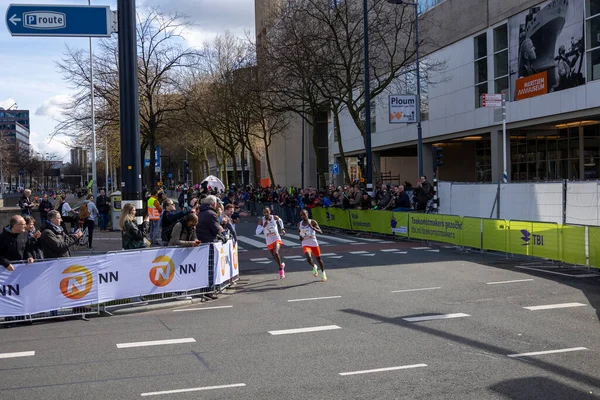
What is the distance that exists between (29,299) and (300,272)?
23.2ft

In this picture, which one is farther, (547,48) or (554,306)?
(547,48)

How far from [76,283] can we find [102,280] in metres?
0.45

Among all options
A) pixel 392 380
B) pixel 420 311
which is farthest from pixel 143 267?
pixel 392 380

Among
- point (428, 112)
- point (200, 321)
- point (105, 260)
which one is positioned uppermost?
point (428, 112)

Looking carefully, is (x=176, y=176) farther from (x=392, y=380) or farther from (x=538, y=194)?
(x=392, y=380)

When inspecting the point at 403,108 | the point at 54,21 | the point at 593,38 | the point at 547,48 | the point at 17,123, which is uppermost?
the point at 17,123

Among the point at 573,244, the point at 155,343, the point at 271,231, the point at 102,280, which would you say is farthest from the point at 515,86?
the point at 155,343

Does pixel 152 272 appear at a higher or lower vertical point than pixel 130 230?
lower

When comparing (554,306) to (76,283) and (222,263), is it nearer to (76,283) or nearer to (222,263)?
(222,263)

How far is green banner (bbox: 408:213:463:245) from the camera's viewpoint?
2006 cm

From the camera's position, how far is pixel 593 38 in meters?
27.6

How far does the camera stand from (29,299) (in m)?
10.7

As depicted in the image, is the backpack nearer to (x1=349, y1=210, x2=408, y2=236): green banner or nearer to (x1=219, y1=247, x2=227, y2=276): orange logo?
(x1=219, y1=247, x2=227, y2=276): orange logo

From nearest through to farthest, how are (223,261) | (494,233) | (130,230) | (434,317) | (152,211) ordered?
(434,317) → (130,230) → (223,261) → (494,233) → (152,211)
